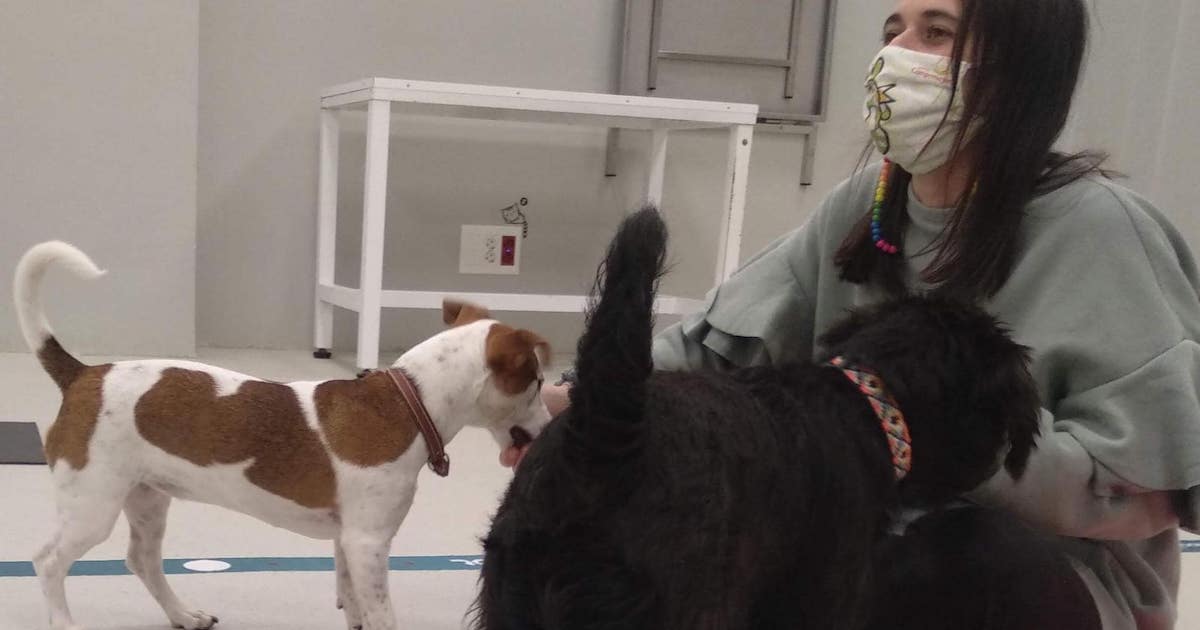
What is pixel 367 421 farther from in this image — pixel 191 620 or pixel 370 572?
pixel 191 620

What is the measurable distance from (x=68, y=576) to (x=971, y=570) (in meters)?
1.44

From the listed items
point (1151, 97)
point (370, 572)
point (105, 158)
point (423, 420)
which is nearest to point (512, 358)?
point (423, 420)

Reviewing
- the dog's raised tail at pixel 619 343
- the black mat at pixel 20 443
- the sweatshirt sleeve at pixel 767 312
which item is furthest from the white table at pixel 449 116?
the dog's raised tail at pixel 619 343

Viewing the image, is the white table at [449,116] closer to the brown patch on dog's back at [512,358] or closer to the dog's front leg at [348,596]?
the brown patch on dog's back at [512,358]

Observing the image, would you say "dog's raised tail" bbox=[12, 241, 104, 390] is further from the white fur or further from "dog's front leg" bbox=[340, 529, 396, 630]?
"dog's front leg" bbox=[340, 529, 396, 630]

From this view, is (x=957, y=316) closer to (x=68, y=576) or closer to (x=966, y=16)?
(x=966, y=16)

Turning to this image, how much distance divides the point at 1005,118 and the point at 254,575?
1422 mm

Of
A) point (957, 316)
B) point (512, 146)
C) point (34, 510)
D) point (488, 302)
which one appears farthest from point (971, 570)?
point (512, 146)

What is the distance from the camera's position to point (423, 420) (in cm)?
150

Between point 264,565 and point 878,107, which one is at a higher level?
point 878,107

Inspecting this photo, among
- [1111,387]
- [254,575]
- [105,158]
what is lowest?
A: [254,575]

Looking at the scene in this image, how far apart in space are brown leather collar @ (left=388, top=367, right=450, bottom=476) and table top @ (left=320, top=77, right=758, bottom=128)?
1669mm

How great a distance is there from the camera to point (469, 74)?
384cm

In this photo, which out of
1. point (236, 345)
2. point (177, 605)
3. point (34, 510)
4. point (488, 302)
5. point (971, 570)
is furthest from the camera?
point (236, 345)
